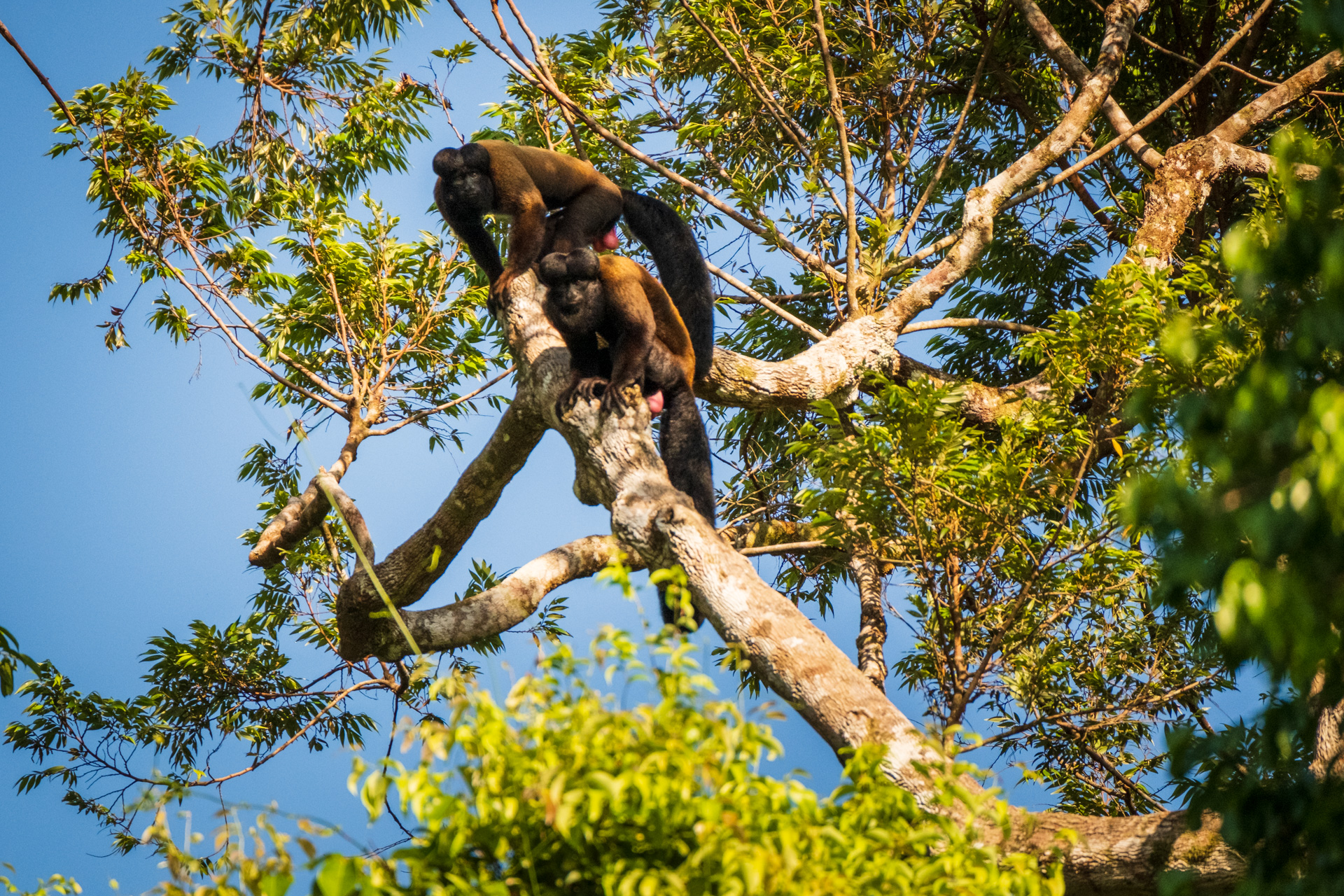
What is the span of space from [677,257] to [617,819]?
13.3 ft

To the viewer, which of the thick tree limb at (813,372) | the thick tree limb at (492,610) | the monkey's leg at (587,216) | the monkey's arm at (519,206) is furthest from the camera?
the monkey's leg at (587,216)

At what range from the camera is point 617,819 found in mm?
1343

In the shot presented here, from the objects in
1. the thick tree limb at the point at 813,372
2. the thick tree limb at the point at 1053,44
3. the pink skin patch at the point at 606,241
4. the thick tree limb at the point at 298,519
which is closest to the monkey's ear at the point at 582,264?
the thick tree limb at the point at 813,372

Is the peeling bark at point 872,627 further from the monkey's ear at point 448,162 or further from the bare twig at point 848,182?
the monkey's ear at point 448,162

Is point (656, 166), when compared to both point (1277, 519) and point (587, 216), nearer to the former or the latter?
point (587, 216)

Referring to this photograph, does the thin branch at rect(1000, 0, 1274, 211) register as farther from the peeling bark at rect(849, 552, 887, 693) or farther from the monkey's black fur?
the monkey's black fur

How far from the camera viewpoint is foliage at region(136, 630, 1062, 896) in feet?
4.12

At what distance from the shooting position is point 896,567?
12.6ft

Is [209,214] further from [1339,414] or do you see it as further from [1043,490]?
[1339,414]

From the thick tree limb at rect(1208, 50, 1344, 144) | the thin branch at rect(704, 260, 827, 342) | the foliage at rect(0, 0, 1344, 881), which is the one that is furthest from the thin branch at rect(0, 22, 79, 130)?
the thick tree limb at rect(1208, 50, 1344, 144)

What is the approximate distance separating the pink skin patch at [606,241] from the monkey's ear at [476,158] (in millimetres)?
676

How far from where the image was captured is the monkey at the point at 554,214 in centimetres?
481

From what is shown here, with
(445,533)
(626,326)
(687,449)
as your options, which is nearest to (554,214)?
(626,326)

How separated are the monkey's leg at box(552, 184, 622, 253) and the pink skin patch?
0.23ft
